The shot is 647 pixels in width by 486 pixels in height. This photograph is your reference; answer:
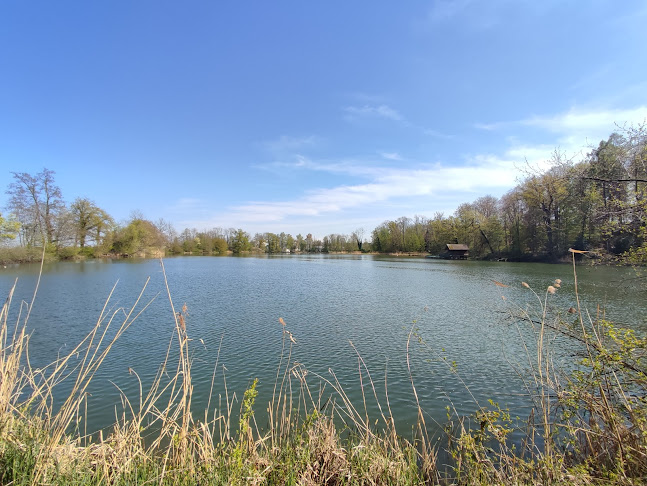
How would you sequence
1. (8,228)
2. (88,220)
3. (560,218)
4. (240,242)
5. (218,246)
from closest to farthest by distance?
(8,228), (560,218), (88,220), (218,246), (240,242)

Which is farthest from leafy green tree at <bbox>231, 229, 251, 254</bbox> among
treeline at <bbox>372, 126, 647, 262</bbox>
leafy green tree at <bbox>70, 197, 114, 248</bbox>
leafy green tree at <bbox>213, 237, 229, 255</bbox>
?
leafy green tree at <bbox>70, 197, 114, 248</bbox>

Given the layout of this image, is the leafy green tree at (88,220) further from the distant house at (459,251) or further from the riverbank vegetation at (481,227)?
the distant house at (459,251)

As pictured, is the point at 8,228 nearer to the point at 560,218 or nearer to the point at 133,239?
the point at 133,239

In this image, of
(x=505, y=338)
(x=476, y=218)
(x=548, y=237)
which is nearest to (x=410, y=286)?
(x=505, y=338)

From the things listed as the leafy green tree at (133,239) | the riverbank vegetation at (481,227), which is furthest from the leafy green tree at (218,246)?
the leafy green tree at (133,239)

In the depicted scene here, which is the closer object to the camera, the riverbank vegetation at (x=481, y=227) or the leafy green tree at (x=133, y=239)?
the riverbank vegetation at (x=481, y=227)

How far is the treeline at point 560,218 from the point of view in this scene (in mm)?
5504

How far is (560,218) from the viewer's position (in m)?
44.9

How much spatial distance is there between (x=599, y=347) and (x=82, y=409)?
28.4 feet

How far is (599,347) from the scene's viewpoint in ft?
11.6

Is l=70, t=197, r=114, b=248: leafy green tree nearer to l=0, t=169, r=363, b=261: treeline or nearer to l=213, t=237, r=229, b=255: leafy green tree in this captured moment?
l=0, t=169, r=363, b=261: treeline

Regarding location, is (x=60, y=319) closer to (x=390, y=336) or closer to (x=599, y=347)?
(x=390, y=336)

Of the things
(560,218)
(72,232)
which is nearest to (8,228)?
(72,232)

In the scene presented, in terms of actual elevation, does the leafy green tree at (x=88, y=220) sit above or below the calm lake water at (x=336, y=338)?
above
